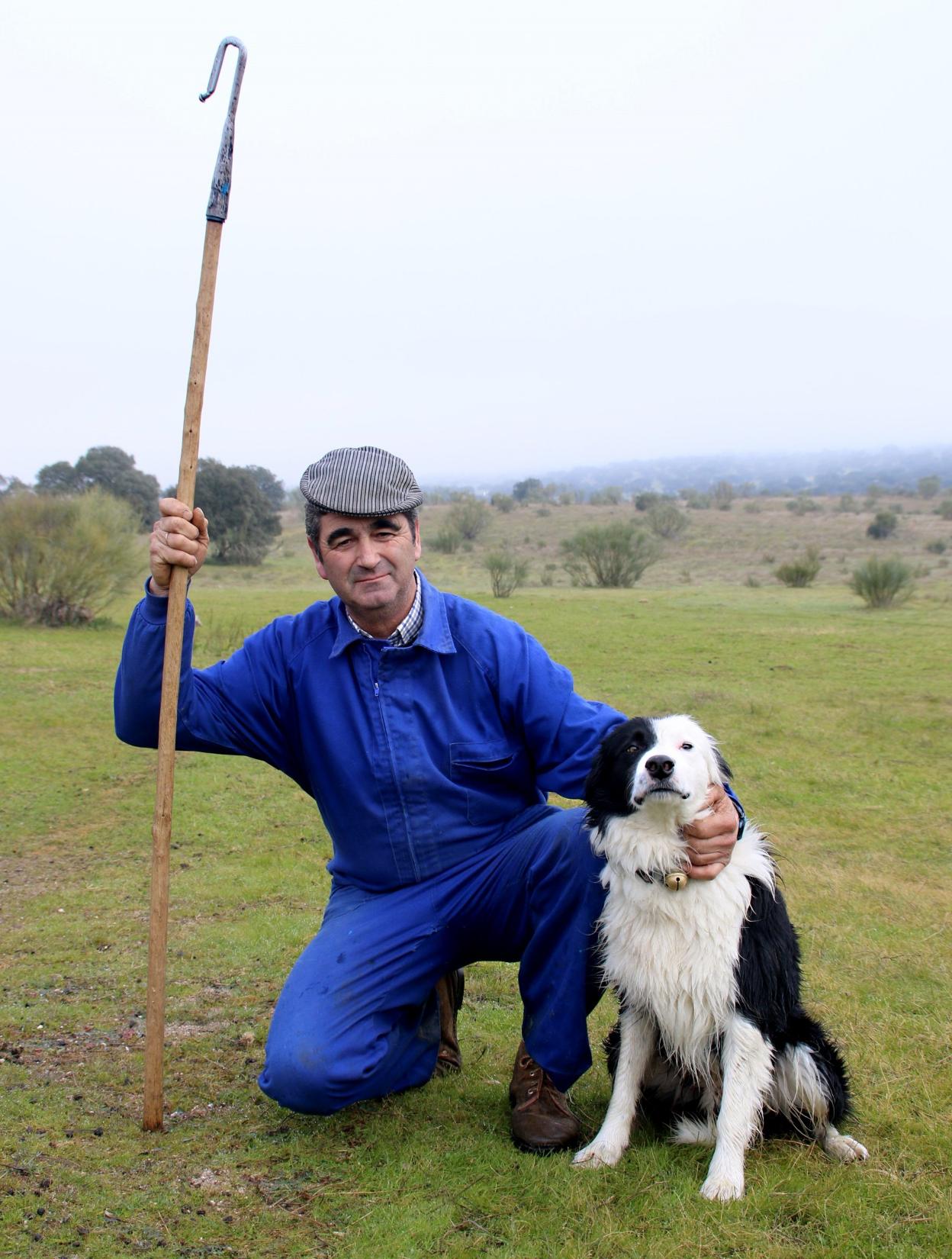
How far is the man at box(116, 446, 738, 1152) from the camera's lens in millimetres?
3578

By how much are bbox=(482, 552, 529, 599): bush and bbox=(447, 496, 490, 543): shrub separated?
1484cm

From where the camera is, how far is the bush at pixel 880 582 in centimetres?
2298

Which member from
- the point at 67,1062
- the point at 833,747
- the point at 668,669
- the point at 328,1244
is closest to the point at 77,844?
the point at 67,1062

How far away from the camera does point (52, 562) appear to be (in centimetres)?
1745

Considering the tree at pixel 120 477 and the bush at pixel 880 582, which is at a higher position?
the tree at pixel 120 477

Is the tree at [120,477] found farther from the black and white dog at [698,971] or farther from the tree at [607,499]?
the black and white dog at [698,971]

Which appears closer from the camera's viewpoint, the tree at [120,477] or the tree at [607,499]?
the tree at [120,477]

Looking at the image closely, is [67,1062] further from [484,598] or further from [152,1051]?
[484,598]

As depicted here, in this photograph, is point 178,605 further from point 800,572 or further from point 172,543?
point 800,572

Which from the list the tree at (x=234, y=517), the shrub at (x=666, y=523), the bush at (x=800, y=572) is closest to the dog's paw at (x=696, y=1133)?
the bush at (x=800, y=572)

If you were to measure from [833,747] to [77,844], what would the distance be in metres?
7.11

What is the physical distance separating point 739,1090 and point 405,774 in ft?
4.69

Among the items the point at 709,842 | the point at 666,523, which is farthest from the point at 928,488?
the point at 709,842

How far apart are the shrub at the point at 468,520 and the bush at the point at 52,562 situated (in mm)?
24288
